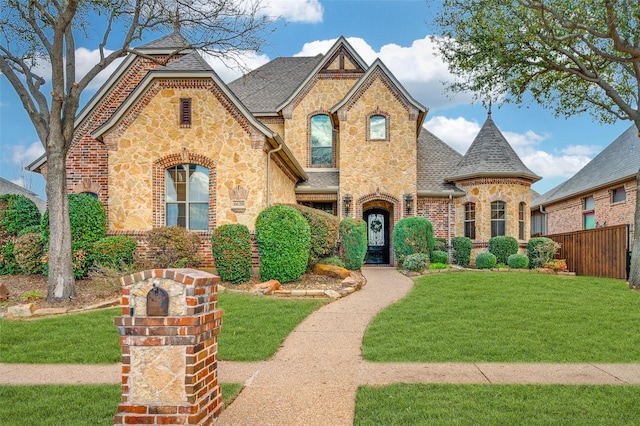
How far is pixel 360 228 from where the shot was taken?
51.0 ft

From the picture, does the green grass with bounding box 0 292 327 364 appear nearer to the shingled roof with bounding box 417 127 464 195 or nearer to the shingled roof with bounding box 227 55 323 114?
the shingled roof with bounding box 417 127 464 195

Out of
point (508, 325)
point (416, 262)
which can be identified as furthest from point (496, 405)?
point (416, 262)

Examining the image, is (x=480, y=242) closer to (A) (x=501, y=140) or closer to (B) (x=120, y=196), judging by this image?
(A) (x=501, y=140)

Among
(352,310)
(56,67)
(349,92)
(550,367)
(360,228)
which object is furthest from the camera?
(349,92)

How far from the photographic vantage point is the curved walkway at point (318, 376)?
4.64m

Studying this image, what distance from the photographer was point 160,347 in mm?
3869

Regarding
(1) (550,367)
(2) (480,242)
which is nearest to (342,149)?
(2) (480,242)

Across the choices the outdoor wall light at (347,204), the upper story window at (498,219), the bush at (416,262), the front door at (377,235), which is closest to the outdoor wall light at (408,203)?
the front door at (377,235)

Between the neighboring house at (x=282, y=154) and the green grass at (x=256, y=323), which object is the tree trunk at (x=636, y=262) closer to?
the neighboring house at (x=282, y=154)

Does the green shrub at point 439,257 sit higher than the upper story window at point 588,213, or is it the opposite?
the upper story window at point 588,213

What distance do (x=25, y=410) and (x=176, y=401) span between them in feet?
6.76

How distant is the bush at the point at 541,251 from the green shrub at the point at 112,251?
47.9 ft

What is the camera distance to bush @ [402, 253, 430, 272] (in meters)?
16.0

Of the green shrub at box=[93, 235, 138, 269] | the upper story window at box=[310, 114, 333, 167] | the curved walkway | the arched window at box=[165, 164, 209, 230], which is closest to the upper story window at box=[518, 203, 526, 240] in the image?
the upper story window at box=[310, 114, 333, 167]
